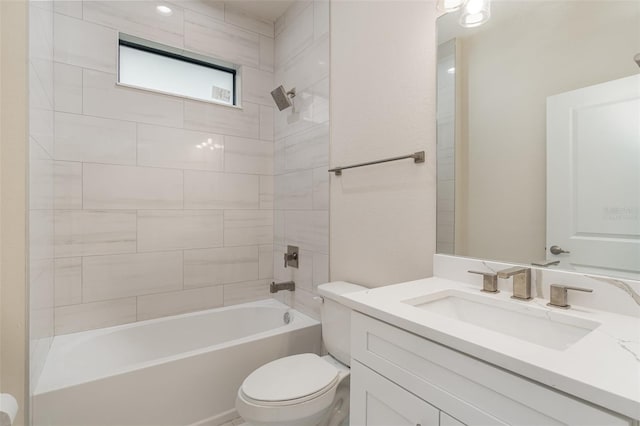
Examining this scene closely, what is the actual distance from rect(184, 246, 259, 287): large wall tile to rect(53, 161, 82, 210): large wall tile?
0.74 m

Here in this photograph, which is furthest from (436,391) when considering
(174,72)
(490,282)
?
(174,72)

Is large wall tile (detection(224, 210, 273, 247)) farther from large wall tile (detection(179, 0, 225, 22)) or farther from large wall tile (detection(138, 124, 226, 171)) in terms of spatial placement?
large wall tile (detection(179, 0, 225, 22))

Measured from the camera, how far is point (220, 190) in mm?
2428

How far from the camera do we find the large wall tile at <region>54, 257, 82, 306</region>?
1871 mm

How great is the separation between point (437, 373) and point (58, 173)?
87.4 inches

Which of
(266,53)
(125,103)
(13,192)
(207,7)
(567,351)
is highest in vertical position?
(207,7)

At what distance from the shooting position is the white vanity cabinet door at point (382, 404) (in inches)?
32.3

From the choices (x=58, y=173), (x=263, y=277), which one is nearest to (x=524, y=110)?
(x=263, y=277)

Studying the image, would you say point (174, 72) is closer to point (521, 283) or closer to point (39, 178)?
point (39, 178)

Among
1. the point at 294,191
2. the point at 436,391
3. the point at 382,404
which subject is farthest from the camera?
the point at 294,191

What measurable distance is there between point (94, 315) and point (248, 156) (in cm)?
149

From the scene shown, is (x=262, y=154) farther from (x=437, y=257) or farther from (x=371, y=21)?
(x=437, y=257)

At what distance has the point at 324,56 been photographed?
207 centimetres

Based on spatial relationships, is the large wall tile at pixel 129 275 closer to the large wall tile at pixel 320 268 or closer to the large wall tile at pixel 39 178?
the large wall tile at pixel 39 178
